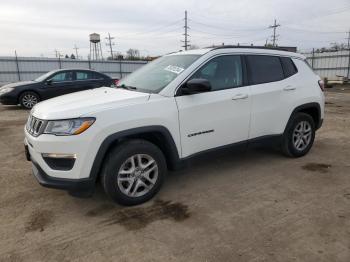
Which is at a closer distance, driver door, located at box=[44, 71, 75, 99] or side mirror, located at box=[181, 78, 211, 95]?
side mirror, located at box=[181, 78, 211, 95]

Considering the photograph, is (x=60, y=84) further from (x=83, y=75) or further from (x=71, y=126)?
Result: (x=71, y=126)

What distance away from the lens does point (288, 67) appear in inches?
192

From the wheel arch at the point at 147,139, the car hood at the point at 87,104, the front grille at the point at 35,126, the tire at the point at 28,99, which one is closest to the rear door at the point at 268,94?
the wheel arch at the point at 147,139

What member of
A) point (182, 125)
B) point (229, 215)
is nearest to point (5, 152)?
point (182, 125)

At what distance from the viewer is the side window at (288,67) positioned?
484 centimetres

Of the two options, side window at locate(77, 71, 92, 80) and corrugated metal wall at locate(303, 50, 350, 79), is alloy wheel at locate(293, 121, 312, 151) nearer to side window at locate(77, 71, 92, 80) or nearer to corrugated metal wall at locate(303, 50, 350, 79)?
side window at locate(77, 71, 92, 80)

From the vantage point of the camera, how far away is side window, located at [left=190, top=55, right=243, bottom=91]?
394 cm

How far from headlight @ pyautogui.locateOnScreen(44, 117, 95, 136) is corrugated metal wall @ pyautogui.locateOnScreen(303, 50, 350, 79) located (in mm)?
26352

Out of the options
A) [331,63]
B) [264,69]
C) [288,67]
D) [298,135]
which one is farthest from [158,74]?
[331,63]

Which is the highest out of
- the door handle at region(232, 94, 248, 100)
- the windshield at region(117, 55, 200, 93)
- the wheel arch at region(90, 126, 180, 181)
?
the windshield at region(117, 55, 200, 93)

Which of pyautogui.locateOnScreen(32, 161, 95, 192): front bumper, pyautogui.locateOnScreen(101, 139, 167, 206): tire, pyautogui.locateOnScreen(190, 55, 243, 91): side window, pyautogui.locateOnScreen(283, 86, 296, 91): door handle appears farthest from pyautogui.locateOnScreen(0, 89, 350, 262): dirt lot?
pyautogui.locateOnScreen(283, 86, 296, 91): door handle

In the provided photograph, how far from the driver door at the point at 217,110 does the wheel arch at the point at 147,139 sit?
6.5 inches

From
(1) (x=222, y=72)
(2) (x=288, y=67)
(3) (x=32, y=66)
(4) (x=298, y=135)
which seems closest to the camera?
(1) (x=222, y=72)

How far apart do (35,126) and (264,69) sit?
318 centimetres
